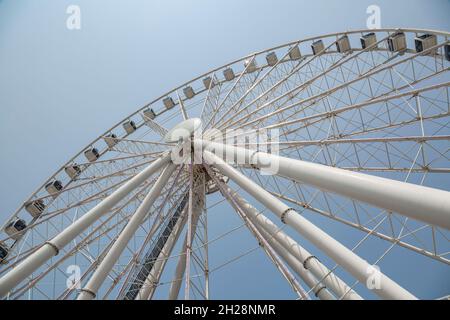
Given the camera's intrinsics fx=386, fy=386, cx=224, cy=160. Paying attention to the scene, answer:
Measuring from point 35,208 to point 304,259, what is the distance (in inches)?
698

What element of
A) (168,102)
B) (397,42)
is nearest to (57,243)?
(168,102)

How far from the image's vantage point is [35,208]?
931 inches

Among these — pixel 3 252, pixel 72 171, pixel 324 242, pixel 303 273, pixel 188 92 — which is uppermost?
pixel 188 92

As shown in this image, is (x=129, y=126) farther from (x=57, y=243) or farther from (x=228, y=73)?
(x=57, y=243)

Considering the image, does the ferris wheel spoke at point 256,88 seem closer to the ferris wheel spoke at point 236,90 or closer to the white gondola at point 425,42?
the ferris wheel spoke at point 236,90

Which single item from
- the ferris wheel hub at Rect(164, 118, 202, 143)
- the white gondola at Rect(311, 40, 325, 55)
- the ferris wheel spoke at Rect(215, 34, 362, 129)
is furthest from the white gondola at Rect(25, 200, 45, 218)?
the white gondola at Rect(311, 40, 325, 55)

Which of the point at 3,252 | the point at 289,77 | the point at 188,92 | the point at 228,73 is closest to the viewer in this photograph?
the point at 289,77

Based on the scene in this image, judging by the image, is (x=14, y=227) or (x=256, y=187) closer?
(x=256, y=187)

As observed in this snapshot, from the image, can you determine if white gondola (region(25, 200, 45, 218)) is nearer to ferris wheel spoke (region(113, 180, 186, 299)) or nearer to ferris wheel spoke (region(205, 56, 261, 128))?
ferris wheel spoke (region(113, 180, 186, 299))

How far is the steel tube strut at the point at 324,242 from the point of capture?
8.16 meters

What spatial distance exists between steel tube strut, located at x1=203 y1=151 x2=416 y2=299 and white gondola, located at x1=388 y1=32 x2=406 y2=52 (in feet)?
38.8

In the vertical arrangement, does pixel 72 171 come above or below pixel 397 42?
below

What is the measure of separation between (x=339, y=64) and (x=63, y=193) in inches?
680
